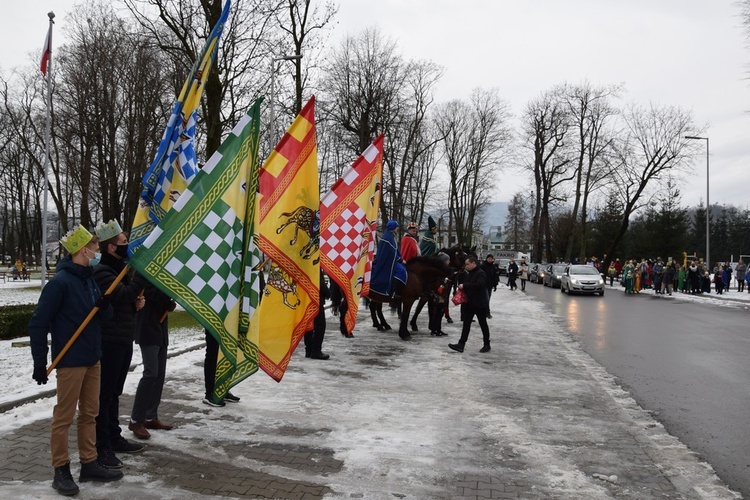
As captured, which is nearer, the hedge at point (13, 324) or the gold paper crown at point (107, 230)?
the gold paper crown at point (107, 230)

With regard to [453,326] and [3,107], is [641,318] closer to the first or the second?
[453,326]

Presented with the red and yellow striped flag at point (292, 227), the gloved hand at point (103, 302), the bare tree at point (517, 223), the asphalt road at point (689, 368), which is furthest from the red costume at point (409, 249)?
the bare tree at point (517, 223)

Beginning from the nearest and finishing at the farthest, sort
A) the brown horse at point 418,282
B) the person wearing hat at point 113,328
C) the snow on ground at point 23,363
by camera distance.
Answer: the person wearing hat at point 113,328
the snow on ground at point 23,363
the brown horse at point 418,282

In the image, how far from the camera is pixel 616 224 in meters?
70.2

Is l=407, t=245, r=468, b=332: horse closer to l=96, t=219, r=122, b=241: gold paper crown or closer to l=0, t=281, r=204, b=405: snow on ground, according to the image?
l=0, t=281, r=204, b=405: snow on ground

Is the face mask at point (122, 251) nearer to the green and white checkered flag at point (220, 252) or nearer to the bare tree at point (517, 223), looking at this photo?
the green and white checkered flag at point (220, 252)

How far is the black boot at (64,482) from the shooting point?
14.9 feet

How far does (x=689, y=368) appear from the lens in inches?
407

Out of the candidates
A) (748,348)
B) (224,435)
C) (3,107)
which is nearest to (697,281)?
(748,348)

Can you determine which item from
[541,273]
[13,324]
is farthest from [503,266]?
[13,324]

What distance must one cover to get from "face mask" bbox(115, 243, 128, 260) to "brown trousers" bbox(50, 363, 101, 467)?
1.04 m

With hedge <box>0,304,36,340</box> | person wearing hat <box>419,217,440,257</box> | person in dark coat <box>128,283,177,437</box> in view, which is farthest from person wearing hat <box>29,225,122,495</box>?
person wearing hat <box>419,217,440,257</box>

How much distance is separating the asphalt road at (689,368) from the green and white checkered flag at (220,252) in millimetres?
4369

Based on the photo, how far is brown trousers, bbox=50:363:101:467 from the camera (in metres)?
4.64
